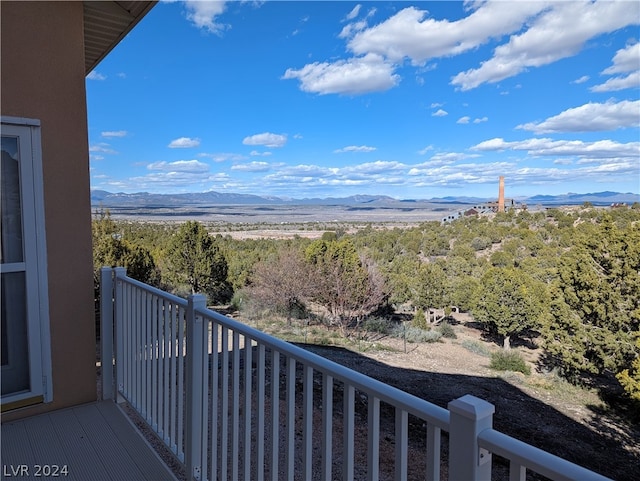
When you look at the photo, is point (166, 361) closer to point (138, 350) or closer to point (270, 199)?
point (138, 350)

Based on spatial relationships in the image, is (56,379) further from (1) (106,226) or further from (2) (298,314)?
(2) (298,314)

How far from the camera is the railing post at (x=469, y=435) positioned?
0.83 metres

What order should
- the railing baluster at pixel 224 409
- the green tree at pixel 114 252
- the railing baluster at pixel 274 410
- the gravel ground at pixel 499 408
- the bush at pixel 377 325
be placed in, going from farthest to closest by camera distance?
1. the bush at pixel 377 325
2. the green tree at pixel 114 252
3. the gravel ground at pixel 499 408
4. the railing baluster at pixel 224 409
5. the railing baluster at pixel 274 410

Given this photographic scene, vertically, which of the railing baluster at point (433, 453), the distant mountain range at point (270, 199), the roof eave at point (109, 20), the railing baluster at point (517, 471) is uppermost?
the distant mountain range at point (270, 199)

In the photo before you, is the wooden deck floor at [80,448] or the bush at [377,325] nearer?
the wooden deck floor at [80,448]

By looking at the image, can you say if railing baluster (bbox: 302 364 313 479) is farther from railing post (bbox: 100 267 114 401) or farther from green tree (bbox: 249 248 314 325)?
green tree (bbox: 249 248 314 325)

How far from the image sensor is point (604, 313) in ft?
41.1

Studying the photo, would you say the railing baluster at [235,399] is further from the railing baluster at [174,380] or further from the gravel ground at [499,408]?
the gravel ground at [499,408]

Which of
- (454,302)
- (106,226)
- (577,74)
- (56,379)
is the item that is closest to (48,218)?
(56,379)

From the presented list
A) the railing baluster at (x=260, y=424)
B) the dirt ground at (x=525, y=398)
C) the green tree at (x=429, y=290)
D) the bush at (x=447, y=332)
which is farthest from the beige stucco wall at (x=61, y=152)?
the green tree at (x=429, y=290)

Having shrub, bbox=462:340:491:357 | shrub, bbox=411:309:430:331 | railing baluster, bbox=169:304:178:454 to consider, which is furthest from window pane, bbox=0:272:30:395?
shrub, bbox=411:309:430:331

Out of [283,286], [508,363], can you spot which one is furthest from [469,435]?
[283,286]

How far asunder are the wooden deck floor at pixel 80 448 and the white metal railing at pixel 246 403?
0.14 m

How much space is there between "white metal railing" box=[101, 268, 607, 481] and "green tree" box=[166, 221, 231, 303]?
1234 cm
